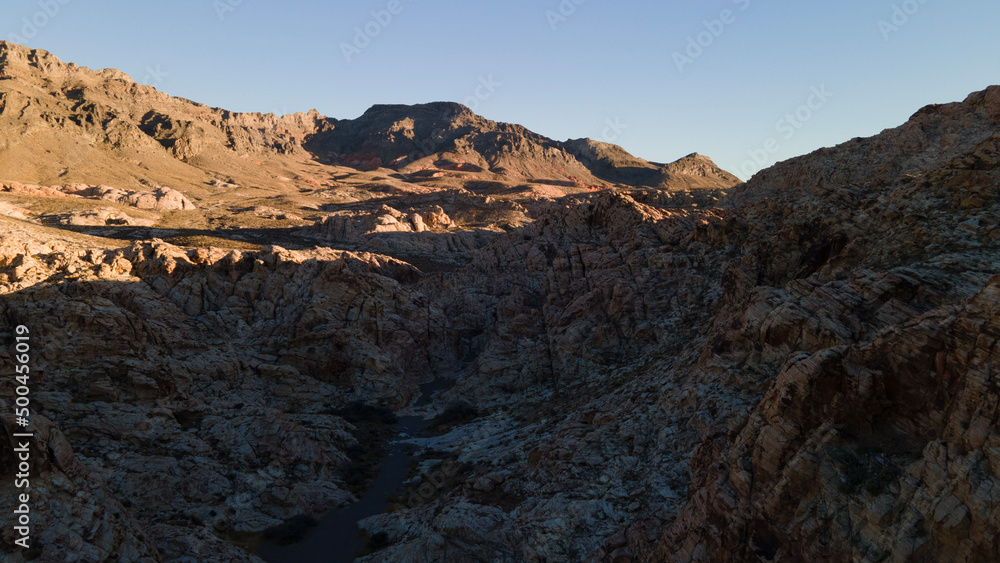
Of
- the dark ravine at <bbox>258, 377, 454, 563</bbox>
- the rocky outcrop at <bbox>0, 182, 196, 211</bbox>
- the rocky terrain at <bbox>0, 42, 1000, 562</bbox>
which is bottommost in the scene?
the dark ravine at <bbox>258, 377, 454, 563</bbox>

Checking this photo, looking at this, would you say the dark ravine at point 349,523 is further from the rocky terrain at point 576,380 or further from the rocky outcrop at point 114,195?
the rocky outcrop at point 114,195

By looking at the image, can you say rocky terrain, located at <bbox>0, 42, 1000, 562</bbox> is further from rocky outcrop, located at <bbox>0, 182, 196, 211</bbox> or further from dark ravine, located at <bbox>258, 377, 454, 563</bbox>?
rocky outcrop, located at <bbox>0, 182, 196, 211</bbox>

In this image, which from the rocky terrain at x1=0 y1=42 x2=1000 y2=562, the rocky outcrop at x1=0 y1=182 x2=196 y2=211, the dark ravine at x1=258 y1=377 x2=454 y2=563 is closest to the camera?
the rocky terrain at x1=0 y1=42 x2=1000 y2=562

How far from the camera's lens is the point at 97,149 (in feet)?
459

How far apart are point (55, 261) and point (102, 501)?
2722 cm

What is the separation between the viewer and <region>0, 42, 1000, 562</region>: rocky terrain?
13555 millimetres

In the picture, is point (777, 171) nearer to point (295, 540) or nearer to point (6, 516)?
point (295, 540)

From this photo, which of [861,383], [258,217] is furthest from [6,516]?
[258,217]

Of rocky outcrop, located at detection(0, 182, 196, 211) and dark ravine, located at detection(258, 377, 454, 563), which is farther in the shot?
rocky outcrop, located at detection(0, 182, 196, 211)

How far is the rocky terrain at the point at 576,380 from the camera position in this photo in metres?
13.6

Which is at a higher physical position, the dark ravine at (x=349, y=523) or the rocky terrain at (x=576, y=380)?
the rocky terrain at (x=576, y=380)

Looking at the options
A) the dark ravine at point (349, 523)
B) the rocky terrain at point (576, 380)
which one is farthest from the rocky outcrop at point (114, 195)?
the dark ravine at point (349, 523)

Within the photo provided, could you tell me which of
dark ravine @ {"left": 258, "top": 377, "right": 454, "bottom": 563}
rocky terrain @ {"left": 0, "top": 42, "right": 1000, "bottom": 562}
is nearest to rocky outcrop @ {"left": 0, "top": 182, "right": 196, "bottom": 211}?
rocky terrain @ {"left": 0, "top": 42, "right": 1000, "bottom": 562}

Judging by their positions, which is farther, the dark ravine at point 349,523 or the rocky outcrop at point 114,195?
the rocky outcrop at point 114,195
